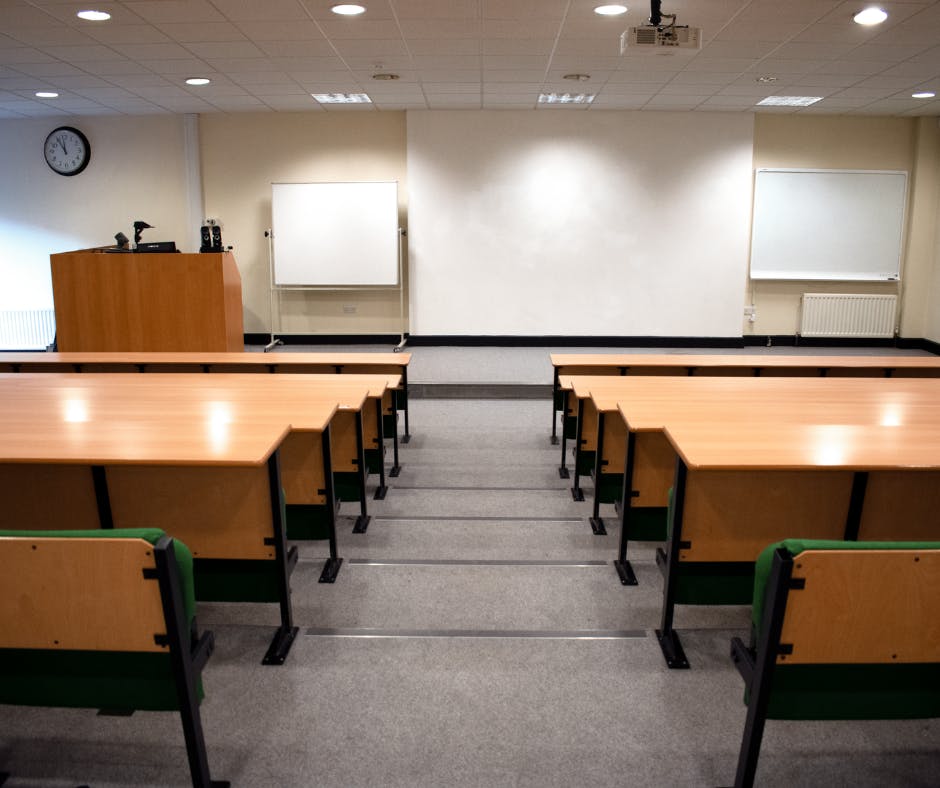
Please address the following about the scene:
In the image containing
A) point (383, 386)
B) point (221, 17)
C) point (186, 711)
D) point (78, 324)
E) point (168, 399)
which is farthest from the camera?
point (78, 324)

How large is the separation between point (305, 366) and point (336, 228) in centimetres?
449

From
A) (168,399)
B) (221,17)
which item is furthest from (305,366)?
(221,17)

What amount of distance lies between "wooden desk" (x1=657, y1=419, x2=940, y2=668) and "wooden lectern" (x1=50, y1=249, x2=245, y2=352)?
5641 millimetres

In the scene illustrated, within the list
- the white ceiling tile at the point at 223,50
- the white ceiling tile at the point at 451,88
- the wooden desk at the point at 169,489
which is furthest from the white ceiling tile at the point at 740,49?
the wooden desk at the point at 169,489

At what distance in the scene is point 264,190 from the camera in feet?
29.2

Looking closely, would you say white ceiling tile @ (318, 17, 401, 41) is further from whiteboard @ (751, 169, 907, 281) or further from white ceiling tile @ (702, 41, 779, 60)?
whiteboard @ (751, 169, 907, 281)

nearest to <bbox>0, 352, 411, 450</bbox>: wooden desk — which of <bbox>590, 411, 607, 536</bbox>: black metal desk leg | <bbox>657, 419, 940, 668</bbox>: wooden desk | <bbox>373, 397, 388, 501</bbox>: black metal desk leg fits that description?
<bbox>373, 397, 388, 501</bbox>: black metal desk leg

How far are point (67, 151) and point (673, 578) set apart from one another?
892cm

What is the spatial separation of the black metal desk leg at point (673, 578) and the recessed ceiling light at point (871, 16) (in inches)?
152

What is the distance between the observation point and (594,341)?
911 cm

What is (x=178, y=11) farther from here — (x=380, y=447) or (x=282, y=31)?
(x=380, y=447)

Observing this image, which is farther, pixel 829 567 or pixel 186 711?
pixel 186 711

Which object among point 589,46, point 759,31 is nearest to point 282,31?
point 589,46

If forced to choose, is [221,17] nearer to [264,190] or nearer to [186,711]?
[264,190]
